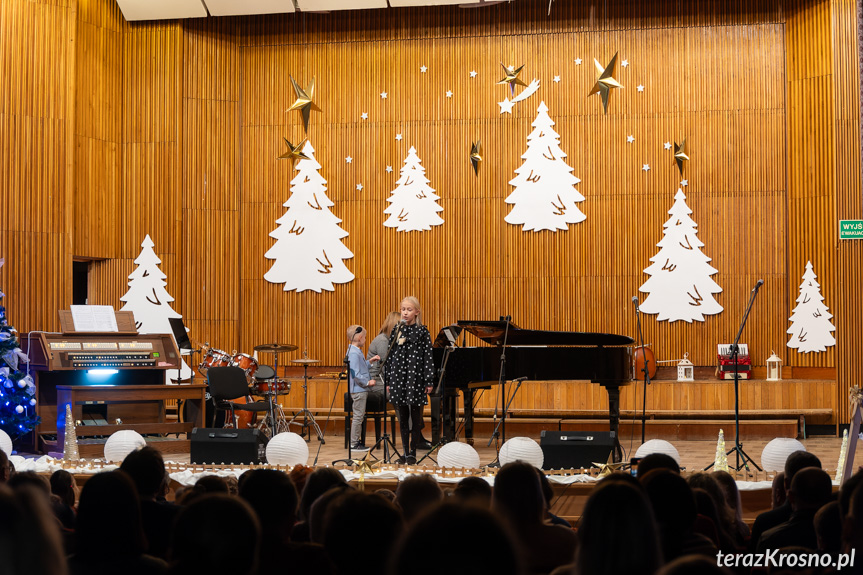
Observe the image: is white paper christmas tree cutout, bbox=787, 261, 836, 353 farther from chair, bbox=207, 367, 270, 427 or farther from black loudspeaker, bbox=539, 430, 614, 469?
chair, bbox=207, 367, 270, 427

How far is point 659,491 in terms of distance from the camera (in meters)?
2.65

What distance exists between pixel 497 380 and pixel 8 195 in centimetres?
638

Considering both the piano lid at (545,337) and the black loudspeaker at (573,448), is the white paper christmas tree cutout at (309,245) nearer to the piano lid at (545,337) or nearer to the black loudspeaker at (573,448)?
the piano lid at (545,337)

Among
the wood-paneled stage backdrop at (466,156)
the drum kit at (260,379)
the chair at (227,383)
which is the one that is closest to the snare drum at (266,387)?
the drum kit at (260,379)

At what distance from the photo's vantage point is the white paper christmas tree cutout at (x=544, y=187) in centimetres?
1233

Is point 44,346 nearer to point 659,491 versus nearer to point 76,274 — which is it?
point 76,274

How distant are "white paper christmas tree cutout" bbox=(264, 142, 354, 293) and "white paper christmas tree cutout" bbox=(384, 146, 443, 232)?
0.79m

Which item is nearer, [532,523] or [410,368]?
[532,523]

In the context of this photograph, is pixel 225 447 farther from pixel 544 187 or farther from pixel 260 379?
pixel 544 187

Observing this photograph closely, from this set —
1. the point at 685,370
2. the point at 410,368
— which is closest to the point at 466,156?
the point at 685,370

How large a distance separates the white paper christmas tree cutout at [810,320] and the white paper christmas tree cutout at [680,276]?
3.23 ft

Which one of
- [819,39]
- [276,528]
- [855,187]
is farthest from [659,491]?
[819,39]

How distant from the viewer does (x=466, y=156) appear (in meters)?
12.6

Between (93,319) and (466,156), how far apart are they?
5542 mm
